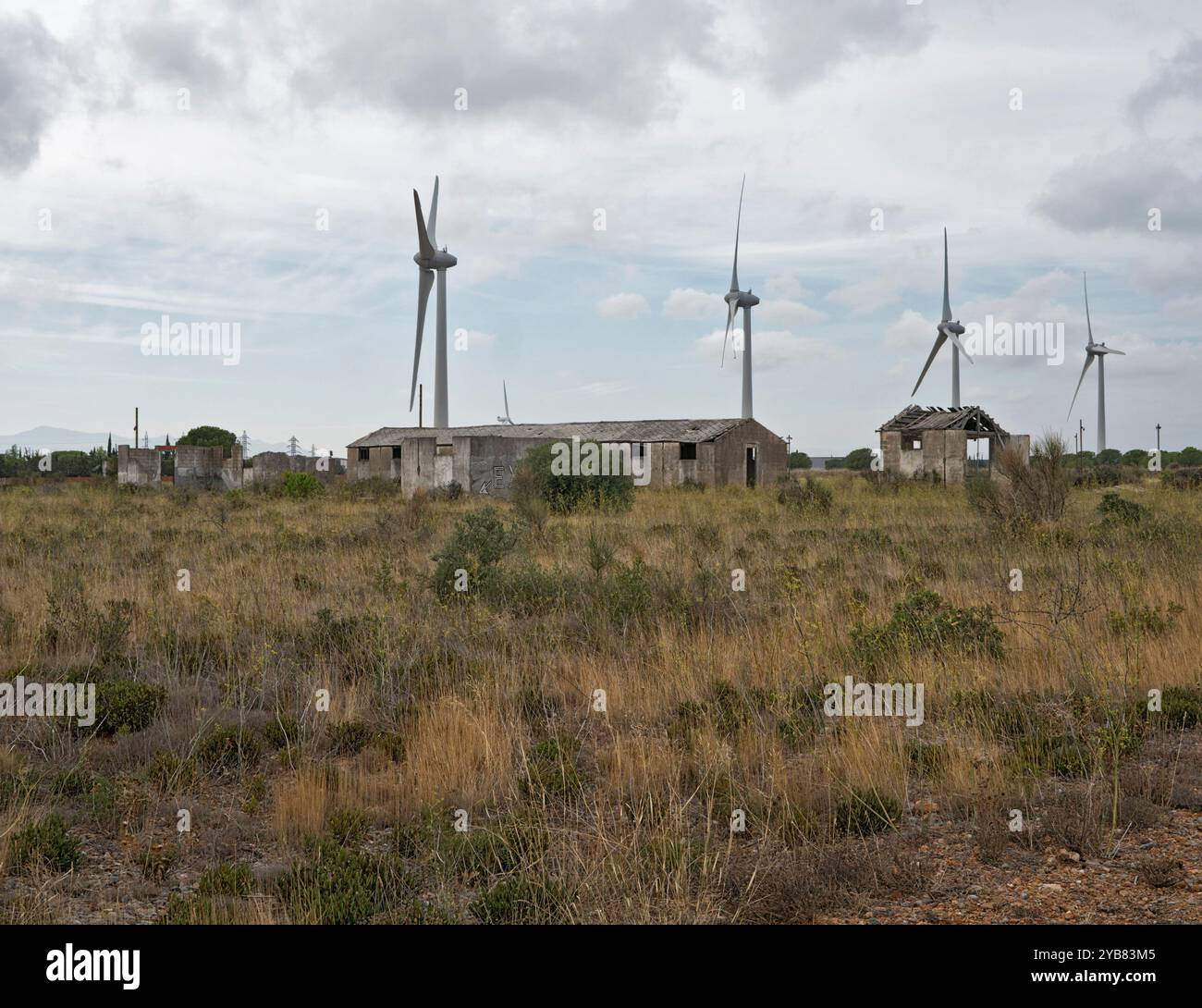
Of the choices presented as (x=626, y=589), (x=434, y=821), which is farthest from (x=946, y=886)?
(x=626, y=589)

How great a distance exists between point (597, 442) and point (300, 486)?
1348 cm

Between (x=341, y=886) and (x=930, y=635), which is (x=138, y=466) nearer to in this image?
(x=930, y=635)

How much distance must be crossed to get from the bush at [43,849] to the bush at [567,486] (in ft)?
69.3

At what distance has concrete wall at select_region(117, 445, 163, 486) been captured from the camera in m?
45.2

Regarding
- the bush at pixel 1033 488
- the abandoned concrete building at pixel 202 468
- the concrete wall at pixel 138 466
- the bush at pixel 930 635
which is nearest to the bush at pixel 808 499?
the bush at pixel 1033 488

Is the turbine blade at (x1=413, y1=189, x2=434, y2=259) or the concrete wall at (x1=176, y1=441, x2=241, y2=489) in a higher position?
the turbine blade at (x1=413, y1=189, x2=434, y2=259)

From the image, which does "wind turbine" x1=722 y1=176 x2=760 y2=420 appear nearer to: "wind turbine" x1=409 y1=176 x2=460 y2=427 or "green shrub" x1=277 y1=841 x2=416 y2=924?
"wind turbine" x1=409 y1=176 x2=460 y2=427

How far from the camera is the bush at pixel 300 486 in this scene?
34.7 metres

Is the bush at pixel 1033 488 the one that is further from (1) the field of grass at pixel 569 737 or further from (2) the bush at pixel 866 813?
(2) the bush at pixel 866 813

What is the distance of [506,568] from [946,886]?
8.13m

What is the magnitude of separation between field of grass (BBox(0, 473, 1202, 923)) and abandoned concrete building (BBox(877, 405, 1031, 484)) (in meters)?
29.1

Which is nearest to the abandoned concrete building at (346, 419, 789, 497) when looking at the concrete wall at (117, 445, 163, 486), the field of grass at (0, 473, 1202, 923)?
the concrete wall at (117, 445, 163, 486)

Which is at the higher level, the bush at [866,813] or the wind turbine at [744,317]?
the wind turbine at [744,317]
